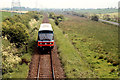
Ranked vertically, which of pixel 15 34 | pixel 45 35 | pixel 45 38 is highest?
pixel 15 34

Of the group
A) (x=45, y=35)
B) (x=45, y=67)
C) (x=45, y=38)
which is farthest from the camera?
(x=45, y=35)

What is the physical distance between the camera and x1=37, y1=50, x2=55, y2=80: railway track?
1273cm

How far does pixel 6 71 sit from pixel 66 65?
7.19 meters

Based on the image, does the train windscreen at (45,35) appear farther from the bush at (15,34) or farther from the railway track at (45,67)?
the railway track at (45,67)

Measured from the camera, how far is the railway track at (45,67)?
12.7 metres

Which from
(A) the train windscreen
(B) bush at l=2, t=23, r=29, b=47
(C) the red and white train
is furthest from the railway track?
(B) bush at l=2, t=23, r=29, b=47

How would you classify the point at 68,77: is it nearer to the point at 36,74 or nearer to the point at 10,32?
the point at 36,74

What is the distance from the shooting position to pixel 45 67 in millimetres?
14766

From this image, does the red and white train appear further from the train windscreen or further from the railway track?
A: the railway track

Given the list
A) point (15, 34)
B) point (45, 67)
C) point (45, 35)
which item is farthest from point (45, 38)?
point (45, 67)

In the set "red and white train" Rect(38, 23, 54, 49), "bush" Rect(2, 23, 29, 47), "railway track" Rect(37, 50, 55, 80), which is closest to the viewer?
"railway track" Rect(37, 50, 55, 80)

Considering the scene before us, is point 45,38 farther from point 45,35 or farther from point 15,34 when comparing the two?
point 15,34

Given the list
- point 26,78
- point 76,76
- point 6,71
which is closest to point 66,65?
point 76,76

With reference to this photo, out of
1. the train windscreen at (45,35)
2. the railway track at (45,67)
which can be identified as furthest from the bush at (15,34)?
the railway track at (45,67)
